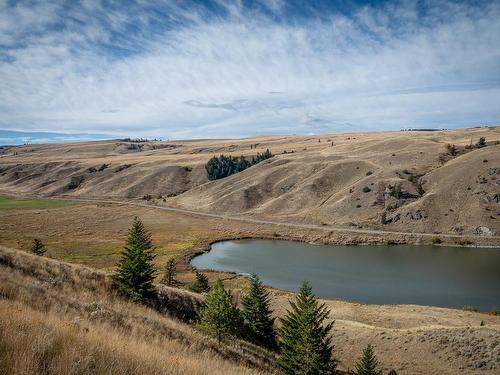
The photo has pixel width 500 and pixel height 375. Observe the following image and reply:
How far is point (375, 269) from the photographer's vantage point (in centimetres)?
6197

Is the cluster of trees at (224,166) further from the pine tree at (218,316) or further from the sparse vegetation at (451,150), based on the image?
the pine tree at (218,316)

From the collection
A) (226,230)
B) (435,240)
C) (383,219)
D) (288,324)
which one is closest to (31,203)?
(226,230)

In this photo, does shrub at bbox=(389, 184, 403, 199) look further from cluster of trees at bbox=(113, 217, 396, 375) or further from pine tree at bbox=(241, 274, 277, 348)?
cluster of trees at bbox=(113, 217, 396, 375)

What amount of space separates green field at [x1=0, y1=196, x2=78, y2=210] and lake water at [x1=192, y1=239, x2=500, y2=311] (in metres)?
77.4

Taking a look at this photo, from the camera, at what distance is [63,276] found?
21.1 meters

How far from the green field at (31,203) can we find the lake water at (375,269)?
7738 centimetres

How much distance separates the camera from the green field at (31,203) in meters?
125

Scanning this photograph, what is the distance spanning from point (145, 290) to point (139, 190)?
135 meters

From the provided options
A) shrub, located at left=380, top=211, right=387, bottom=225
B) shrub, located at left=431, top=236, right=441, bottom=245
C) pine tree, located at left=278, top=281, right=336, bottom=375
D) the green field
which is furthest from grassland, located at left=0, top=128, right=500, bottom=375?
pine tree, located at left=278, top=281, right=336, bottom=375

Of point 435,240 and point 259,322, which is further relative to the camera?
point 435,240

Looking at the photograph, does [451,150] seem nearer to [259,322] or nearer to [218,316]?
[259,322]

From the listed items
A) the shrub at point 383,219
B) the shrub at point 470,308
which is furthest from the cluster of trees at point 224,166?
the shrub at point 470,308

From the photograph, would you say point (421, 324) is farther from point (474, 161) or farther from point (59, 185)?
point (59, 185)

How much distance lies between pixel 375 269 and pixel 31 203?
12180 centimetres
